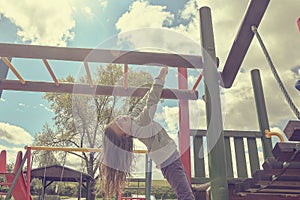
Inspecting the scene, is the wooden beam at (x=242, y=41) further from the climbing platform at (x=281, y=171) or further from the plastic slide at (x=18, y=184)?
the plastic slide at (x=18, y=184)

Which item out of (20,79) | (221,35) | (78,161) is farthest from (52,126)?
(221,35)

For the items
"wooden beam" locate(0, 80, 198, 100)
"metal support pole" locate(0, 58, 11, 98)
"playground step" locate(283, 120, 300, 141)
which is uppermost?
"metal support pole" locate(0, 58, 11, 98)

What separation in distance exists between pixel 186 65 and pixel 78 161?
41.3 feet

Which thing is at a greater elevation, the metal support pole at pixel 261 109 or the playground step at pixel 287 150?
the metal support pole at pixel 261 109

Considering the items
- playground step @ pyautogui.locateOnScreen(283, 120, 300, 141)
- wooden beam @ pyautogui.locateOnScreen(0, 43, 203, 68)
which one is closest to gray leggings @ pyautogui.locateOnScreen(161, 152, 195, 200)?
playground step @ pyautogui.locateOnScreen(283, 120, 300, 141)

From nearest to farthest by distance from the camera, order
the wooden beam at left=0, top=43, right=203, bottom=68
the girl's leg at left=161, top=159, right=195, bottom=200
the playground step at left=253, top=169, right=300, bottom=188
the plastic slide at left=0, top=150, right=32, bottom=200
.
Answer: the girl's leg at left=161, top=159, right=195, bottom=200 → the playground step at left=253, top=169, right=300, bottom=188 → the wooden beam at left=0, top=43, right=203, bottom=68 → the plastic slide at left=0, top=150, right=32, bottom=200

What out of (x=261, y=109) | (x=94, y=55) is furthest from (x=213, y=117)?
(x=261, y=109)

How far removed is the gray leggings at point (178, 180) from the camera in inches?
89.6

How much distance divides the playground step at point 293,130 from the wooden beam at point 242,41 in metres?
1.19

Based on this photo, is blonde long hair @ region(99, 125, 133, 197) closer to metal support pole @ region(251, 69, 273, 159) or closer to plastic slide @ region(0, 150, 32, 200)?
plastic slide @ region(0, 150, 32, 200)

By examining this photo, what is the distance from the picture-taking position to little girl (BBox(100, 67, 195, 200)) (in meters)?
2.29

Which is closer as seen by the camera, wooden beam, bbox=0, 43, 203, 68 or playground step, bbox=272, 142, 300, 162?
playground step, bbox=272, 142, 300, 162

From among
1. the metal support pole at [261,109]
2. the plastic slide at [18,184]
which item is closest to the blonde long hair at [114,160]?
the plastic slide at [18,184]

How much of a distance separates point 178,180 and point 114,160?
672 mm
